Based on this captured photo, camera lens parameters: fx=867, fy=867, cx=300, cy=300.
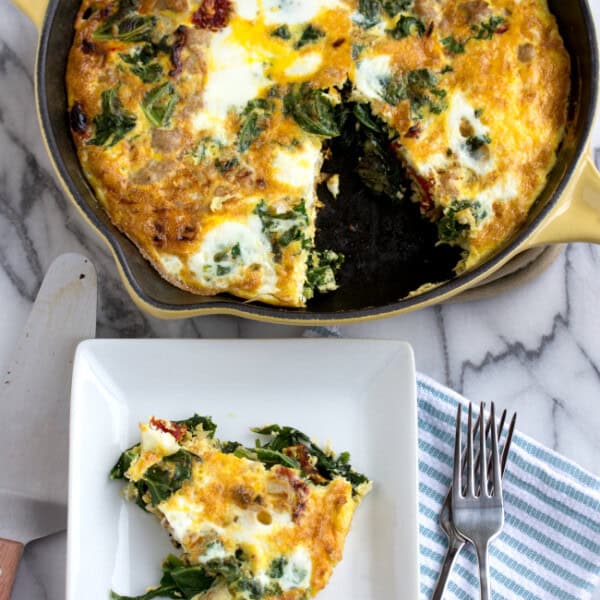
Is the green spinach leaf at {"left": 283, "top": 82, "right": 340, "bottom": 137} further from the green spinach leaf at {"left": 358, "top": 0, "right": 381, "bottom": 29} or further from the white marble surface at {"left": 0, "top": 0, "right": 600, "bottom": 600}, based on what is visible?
the white marble surface at {"left": 0, "top": 0, "right": 600, "bottom": 600}

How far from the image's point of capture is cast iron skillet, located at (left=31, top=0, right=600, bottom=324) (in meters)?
3.03

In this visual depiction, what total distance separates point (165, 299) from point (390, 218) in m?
0.98

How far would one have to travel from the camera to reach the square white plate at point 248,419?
3.29m

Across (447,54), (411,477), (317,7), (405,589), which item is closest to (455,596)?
(405,589)

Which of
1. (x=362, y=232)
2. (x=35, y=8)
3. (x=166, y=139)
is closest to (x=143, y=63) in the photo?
(x=166, y=139)

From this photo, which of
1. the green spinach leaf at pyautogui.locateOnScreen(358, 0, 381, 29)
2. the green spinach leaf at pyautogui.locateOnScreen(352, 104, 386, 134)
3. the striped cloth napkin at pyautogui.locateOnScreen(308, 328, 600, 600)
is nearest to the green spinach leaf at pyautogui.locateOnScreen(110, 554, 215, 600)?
the striped cloth napkin at pyautogui.locateOnScreen(308, 328, 600, 600)

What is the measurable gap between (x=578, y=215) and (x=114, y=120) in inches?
66.6

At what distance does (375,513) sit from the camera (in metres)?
3.38

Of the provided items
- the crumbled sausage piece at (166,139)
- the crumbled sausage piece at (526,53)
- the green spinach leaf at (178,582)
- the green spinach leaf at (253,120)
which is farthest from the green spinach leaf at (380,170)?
the green spinach leaf at (178,582)

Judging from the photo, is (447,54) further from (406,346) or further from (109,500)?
(109,500)

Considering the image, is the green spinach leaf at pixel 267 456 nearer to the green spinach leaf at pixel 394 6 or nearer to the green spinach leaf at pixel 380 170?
the green spinach leaf at pixel 380 170

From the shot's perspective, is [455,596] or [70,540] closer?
[70,540]

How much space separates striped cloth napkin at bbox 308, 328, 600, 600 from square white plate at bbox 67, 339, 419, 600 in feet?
0.68

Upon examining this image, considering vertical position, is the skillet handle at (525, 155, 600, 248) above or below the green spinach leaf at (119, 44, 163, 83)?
below
